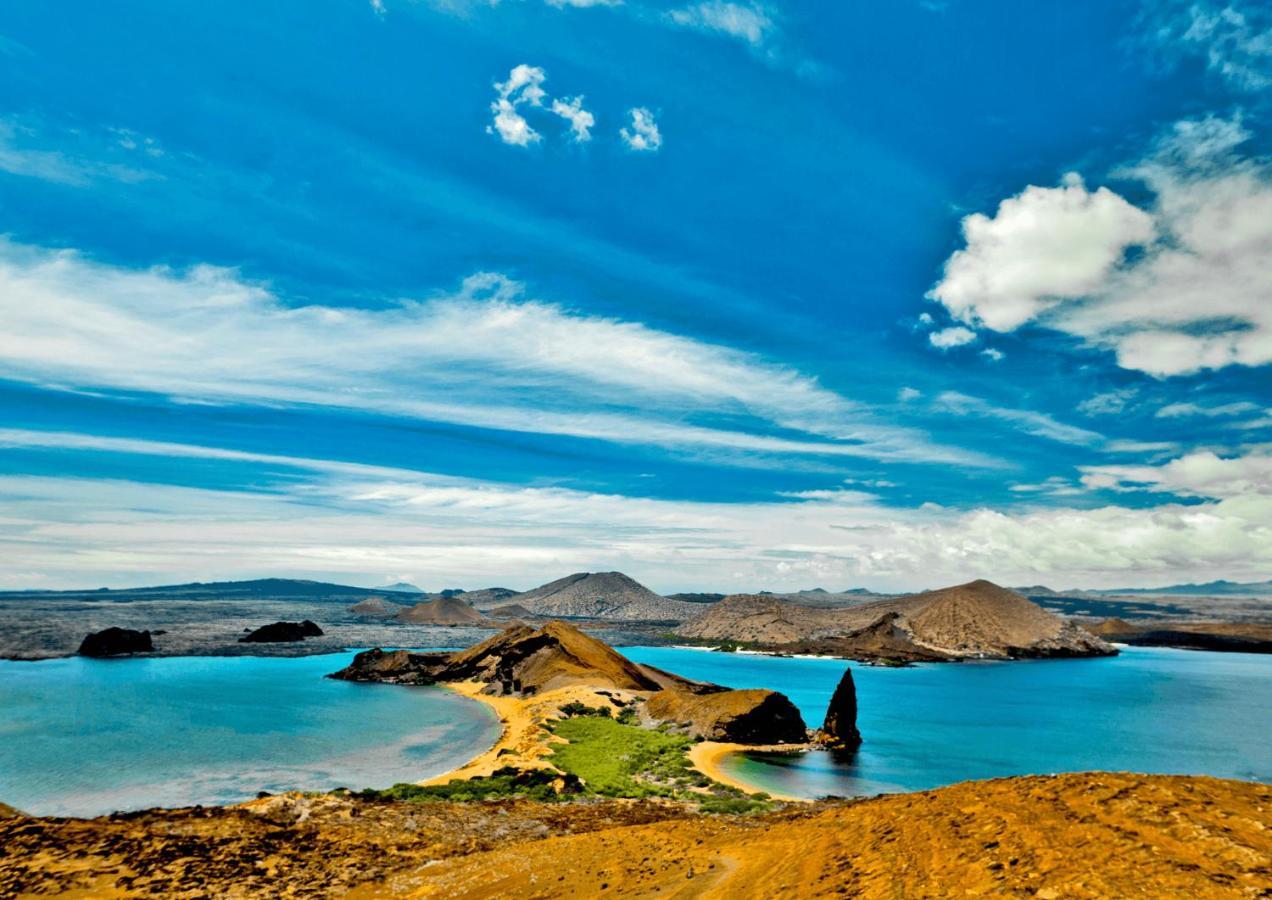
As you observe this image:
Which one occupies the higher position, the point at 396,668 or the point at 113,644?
the point at 396,668

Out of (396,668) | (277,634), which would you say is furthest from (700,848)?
(277,634)

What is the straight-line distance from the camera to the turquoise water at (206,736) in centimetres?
4069

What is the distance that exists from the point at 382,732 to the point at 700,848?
171 feet

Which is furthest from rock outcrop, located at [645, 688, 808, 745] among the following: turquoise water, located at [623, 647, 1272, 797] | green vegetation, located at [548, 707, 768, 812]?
turquoise water, located at [623, 647, 1272, 797]

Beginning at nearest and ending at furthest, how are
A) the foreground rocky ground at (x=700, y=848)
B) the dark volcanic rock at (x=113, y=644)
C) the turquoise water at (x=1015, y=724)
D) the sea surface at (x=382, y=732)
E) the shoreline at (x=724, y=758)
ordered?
the foreground rocky ground at (x=700, y=848) < the shoreline at (x=724, y=758) < the sea surface at (x=382, y=732) < the turquoise water at (x=1015, y=724) < the dark volcanic rock at (x=113, y=644)

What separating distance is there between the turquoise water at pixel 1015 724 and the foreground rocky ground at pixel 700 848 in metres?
26.5

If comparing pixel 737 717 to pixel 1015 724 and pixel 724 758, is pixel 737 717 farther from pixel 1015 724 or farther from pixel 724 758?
pixel 1015 724

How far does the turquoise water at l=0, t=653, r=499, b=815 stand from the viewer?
133ft

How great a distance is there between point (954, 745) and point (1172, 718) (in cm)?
5161

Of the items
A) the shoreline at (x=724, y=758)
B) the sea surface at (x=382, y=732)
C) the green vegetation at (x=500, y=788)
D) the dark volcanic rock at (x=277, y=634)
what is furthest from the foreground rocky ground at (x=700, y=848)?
the dark volcanic rock at (x=277, y=634)

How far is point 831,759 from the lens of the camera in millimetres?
57250

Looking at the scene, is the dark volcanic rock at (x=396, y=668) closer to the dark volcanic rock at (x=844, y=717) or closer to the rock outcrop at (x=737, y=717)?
the rock outcrop at (x=737, y=717)

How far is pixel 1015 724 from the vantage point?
88062 mm

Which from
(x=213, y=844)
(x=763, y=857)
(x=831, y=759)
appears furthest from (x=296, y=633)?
(x=763, y=857)
